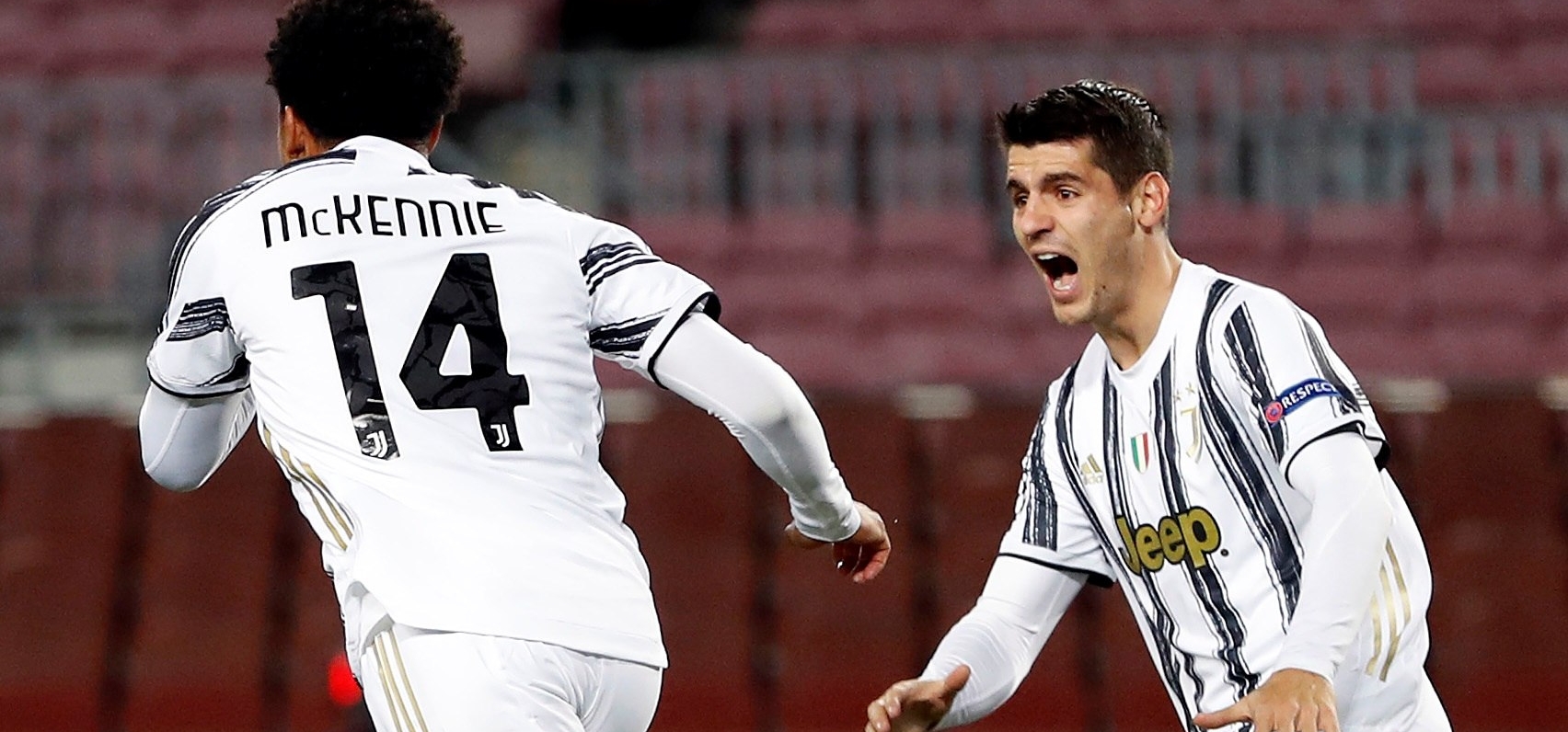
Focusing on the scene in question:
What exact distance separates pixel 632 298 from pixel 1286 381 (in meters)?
0.99

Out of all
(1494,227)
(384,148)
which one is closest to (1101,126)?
(384,148)

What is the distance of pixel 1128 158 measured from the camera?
10.2 feet

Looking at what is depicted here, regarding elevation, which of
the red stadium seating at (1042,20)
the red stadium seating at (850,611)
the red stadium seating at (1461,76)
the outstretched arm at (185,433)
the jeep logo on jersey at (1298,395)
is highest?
the red stadium seating at (1042,20)

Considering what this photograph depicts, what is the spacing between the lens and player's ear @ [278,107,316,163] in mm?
2797

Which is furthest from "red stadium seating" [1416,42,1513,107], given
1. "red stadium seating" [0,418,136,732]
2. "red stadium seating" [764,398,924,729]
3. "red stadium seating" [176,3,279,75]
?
"red stadium seating" [0,418,136,732]

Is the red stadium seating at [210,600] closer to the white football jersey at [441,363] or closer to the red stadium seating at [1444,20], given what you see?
the white football jersey at [441,363]

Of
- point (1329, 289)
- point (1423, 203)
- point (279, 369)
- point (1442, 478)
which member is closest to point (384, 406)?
point (279, 369)

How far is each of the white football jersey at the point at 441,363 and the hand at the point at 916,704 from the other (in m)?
0.52

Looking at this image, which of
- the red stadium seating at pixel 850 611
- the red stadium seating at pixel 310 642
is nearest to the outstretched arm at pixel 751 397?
the red stadium seating at pixel 850 611

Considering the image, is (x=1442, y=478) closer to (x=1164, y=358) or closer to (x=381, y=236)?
(x=1164, y=358)

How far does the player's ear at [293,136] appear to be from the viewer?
110 inches

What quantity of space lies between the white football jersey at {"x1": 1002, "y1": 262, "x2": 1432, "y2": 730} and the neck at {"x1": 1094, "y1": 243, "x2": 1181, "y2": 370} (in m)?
0.02

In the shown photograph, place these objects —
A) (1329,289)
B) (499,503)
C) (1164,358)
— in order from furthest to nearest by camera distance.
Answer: (1329,289) → (1164,358) → (499,503)

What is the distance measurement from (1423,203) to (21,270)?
6902 millimetres
